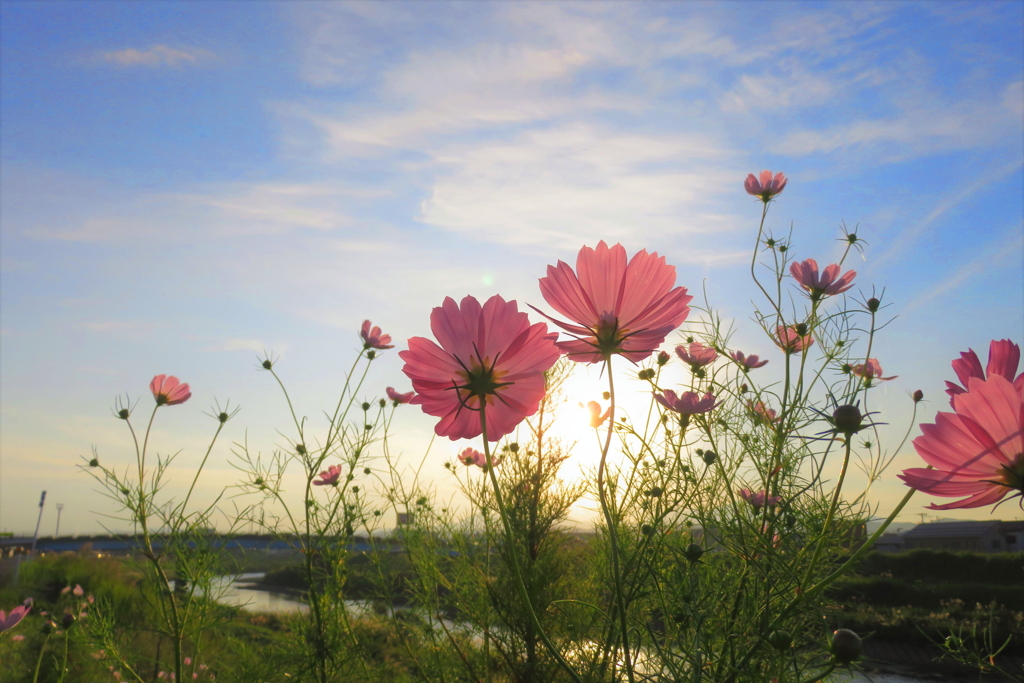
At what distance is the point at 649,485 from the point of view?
158 cm

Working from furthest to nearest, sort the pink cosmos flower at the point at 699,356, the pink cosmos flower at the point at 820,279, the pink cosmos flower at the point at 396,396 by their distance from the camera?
1. the pink cosmos flower at the point at 396,396
2. the pink cosmos flower at the point at 699,356
3. the pink cosmos flower at the point at 820,279

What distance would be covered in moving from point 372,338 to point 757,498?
165cm

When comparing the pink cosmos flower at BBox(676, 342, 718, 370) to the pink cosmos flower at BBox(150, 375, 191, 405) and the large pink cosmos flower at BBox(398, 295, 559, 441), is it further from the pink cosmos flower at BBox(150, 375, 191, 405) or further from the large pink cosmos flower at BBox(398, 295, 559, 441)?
the pink cosmos flower at BBox(150, 375, 191, 405)

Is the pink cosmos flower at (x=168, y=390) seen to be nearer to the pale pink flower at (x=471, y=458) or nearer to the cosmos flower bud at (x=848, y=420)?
the pale pink flower at (x=471, y=458)

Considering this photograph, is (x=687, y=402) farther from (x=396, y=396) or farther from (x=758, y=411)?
(x=396, y=396)

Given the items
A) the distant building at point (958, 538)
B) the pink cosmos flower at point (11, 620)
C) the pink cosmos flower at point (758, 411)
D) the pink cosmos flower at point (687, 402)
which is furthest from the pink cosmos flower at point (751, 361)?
the distant building at point (958, 538)

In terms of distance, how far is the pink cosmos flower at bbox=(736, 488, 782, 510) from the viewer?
4.43ft

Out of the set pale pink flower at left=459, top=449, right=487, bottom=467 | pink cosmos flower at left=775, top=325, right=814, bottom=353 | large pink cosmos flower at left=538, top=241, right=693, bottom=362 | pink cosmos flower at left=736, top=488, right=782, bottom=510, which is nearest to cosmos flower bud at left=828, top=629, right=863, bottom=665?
large pink cosmos flower at left=538, top=241, right=693, bottom=362

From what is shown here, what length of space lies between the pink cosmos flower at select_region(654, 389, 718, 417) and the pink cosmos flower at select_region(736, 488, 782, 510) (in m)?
0.25

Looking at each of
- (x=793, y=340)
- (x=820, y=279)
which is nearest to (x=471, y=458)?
(x=793, y=340)

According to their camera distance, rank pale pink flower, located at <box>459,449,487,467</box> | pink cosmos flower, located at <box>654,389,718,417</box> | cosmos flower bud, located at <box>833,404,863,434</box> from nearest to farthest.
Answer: cosmos flower bud, located at <box>833,404,863,434</box>, pink cosmos flower, located at <box>654,389,718,417</box>, pale pink flower, located at <box>459,449,487,467</box>

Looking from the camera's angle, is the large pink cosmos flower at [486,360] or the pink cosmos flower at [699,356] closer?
the large pink cosmos flower at [486,360]

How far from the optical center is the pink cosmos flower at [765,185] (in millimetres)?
1991

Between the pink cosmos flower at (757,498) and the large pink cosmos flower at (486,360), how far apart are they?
2.96ft
